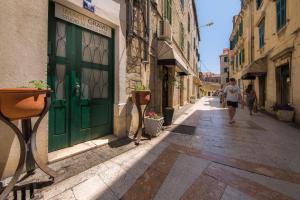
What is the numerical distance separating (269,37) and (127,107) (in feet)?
31.1

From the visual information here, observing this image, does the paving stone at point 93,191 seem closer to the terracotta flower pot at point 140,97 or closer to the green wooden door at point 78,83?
the green wooden door at point 78,83

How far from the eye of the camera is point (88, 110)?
144 inches

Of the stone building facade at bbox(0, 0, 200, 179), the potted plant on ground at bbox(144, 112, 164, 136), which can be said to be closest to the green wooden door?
the stone building facade at bbox(0, 0, 200, 179)

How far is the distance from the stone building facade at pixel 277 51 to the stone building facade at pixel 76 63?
5943mm

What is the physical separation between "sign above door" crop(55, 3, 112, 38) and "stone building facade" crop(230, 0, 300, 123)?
23.6ft

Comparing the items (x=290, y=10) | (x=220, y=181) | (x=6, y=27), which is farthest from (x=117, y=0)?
(x=290, y=10)

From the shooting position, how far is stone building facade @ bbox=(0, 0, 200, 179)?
92.5 inches

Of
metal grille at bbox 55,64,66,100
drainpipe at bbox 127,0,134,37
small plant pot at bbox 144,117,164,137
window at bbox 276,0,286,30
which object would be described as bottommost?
small plant pot at bbox 144,117,164,137

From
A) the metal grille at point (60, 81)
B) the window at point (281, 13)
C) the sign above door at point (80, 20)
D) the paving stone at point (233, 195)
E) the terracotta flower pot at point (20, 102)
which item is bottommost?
the paving stone at point (233, 195)

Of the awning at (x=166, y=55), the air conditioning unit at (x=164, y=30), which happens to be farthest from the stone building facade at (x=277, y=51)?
the air conditioning unit at (x=164, y=30)

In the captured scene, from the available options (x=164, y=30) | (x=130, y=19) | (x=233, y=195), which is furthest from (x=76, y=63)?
(x=164, y=30)

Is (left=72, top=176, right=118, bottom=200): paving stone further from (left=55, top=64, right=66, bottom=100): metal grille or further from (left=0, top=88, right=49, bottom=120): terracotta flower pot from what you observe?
(left=55, top=64, right=66, bottom=100): metal grille

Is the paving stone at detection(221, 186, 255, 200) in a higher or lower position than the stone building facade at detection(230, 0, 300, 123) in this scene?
lower

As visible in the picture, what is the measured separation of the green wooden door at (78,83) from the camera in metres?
3.05
